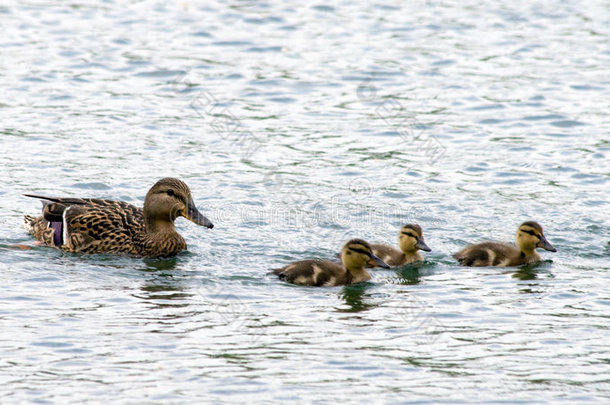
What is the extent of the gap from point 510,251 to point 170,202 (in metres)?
3.13

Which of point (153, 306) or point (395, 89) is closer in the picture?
point (153, 306)

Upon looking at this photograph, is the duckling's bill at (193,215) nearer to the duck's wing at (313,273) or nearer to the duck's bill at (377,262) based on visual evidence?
the duck's wing at (313,273)

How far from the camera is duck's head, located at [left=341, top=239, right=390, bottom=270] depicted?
9648mm

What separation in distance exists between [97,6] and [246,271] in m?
11.6

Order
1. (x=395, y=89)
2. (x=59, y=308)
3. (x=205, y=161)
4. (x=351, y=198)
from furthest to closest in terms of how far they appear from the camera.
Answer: (x=395, y=89) → (x=205, y=161) → (x=351, y=198) → (x=59, y=308)

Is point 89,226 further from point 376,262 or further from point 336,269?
point 376,262

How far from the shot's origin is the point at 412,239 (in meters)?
10.1

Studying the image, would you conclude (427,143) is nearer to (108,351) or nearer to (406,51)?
(406,51)

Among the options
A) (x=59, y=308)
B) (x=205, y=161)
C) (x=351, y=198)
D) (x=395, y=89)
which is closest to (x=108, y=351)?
(x=59, y=308)

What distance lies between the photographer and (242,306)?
8836 millimetres

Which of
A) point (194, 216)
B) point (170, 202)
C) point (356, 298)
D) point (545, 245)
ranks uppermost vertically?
point (170, 202)

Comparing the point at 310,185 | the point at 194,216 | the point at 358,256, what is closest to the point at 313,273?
the point at 358,256

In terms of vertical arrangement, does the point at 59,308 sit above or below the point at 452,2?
below

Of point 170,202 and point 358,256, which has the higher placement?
point 170,202
